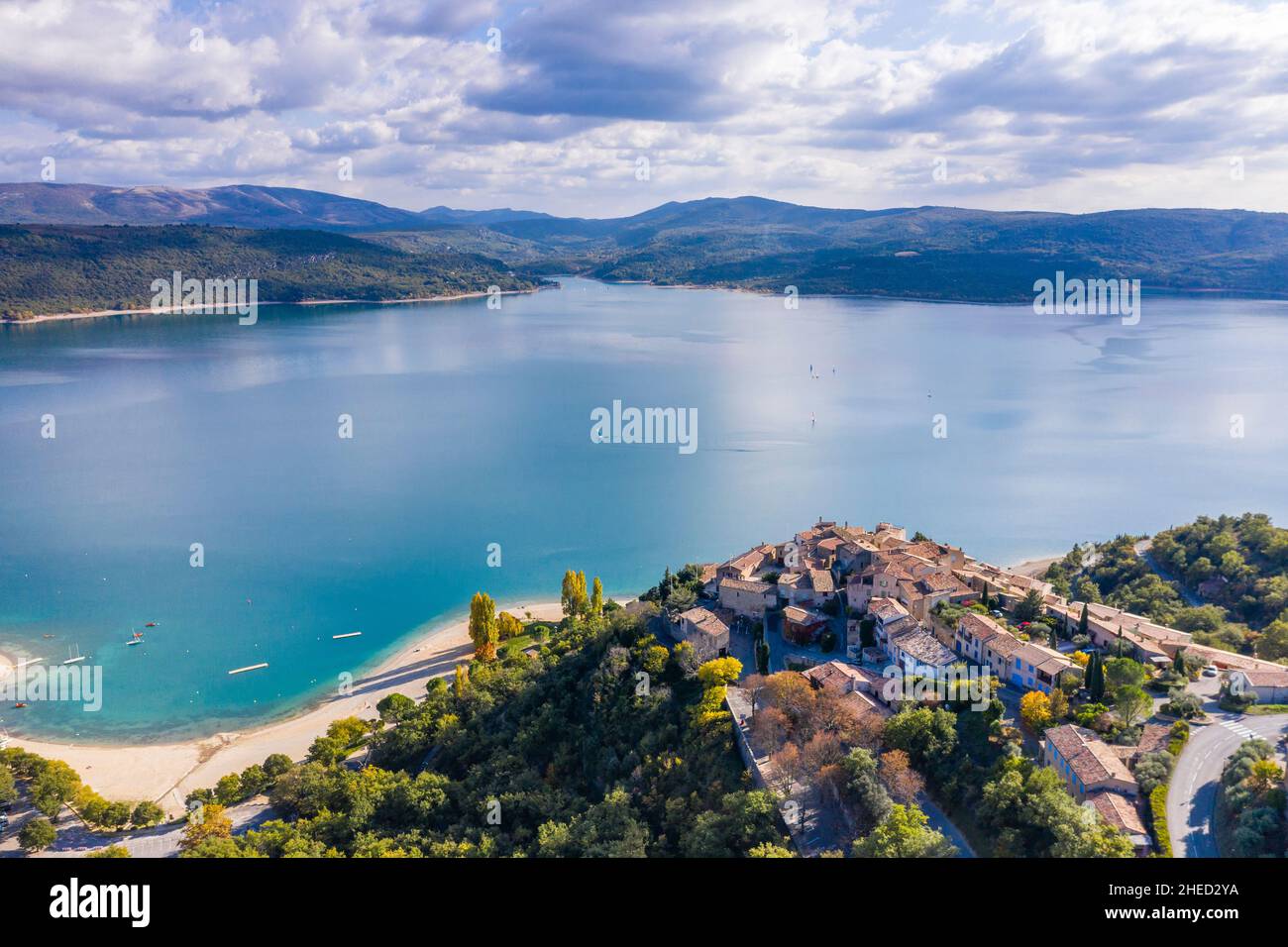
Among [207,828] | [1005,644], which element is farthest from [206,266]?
[1005,644]

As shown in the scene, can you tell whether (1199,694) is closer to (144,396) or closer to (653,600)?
(653,600)

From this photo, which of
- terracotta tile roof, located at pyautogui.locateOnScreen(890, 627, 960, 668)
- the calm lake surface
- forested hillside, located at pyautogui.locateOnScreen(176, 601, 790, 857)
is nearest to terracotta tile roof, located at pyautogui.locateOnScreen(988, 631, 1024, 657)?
terracotta tile roof, located at pyautogui.locateOnScreen(890, 627, 960, 668)

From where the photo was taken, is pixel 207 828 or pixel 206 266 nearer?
pixel 207 828

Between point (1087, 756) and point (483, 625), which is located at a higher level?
point (1087, 756)

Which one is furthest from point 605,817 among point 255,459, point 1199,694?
point 255,459

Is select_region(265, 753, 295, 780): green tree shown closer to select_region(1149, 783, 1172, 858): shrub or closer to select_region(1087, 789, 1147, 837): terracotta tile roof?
select_region(1087, 789, 1147, 837): terracotta tile roof

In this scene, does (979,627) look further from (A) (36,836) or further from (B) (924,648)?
(A) (36,836)
